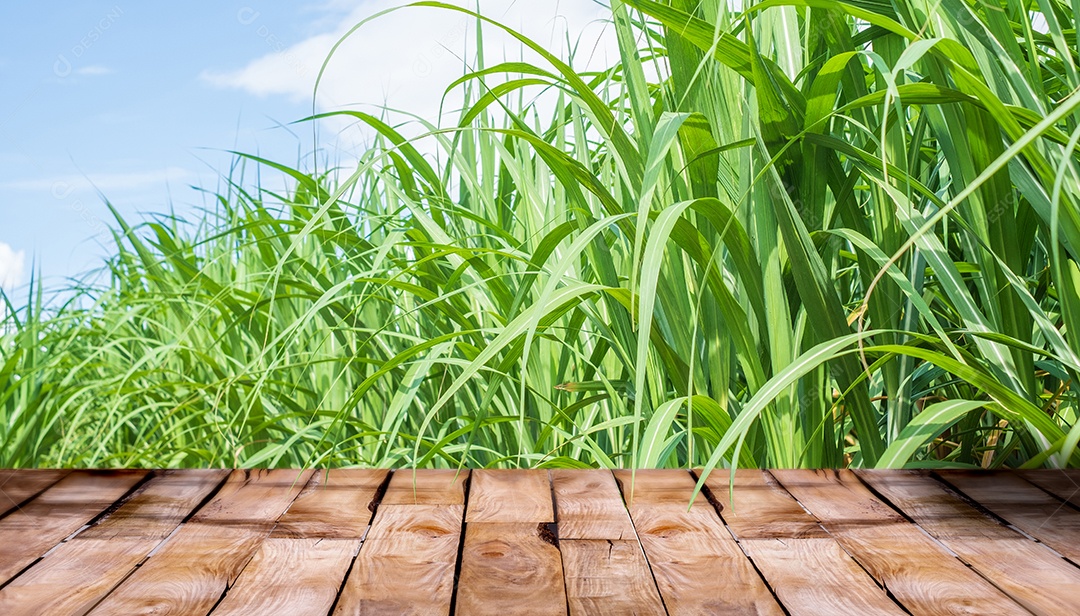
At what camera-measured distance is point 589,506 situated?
2.76ft

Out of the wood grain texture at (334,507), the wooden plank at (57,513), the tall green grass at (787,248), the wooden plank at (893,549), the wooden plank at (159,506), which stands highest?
the tall green grass at (787,248)

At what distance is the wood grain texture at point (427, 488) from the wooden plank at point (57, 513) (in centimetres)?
28

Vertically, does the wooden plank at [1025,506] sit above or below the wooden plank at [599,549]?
below

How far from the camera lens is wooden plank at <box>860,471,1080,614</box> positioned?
64 centimetres

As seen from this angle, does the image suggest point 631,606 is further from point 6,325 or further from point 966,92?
point 6,325

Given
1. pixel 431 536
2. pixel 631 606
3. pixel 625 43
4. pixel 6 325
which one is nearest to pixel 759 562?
pixel 631 606

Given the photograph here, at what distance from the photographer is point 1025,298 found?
776mm

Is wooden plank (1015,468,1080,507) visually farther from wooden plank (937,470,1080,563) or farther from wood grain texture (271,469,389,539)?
wood grain texture (271,469,389,539)

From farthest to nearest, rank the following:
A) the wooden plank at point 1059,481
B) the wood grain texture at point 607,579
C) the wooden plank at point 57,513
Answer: the wooden plank at point 1059,481, the wooden plank at point 57,513, the wood grain texture at point 607,579

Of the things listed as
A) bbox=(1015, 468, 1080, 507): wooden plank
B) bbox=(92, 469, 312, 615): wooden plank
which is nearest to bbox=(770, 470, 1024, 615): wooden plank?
bbox=(1015, 468, 1080, 507): wooden plank

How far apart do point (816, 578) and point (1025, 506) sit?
0.30m

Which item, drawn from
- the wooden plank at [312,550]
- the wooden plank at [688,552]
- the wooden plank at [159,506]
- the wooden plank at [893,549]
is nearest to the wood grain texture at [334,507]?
the wooden plank at [312,550]

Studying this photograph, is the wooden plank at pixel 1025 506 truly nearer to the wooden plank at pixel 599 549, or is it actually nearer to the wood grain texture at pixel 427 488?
the wooden plank at pixel 599 549

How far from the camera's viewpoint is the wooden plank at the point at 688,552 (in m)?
0.62
